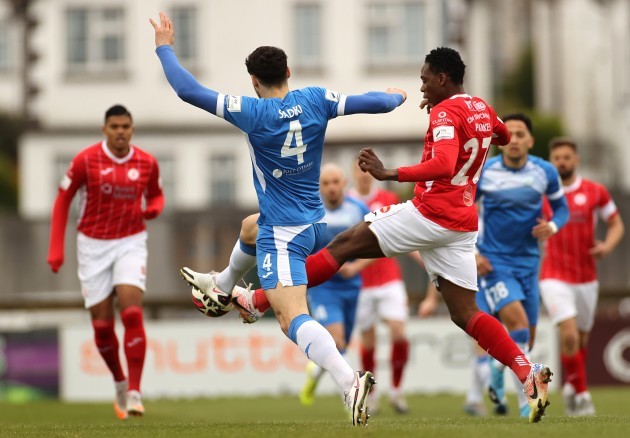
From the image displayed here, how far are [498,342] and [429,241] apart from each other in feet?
2.84

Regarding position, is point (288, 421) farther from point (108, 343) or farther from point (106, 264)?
point (106, 264)

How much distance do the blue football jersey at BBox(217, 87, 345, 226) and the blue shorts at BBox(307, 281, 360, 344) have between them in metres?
4.83

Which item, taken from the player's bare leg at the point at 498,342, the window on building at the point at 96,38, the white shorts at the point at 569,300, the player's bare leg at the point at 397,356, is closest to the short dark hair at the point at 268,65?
the player's bare leg at the point at 498,342

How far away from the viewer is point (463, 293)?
34.1 feet

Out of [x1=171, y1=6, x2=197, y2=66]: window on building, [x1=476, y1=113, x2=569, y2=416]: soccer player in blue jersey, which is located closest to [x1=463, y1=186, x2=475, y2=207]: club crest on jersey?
[x1=476, y1=113, x2=569, y2=416]: soccer player in blue jersey

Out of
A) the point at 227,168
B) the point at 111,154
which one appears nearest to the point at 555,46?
the point at 227,168

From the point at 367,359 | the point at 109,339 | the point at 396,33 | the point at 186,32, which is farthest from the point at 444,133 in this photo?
the point at 186,32

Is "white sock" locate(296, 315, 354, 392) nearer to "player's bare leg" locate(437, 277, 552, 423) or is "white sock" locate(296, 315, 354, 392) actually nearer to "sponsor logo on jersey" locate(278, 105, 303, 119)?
"player's bare leg" locate(437, 277, 552, 423)

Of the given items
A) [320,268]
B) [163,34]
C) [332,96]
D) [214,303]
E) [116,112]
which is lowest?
[214,303]

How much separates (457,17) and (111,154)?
3285 centimetres

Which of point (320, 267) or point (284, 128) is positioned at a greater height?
point (284, 128)

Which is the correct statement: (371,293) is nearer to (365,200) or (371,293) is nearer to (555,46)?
(365,200)

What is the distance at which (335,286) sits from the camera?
1520cm

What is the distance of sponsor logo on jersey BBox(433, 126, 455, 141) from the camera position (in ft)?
32.6
